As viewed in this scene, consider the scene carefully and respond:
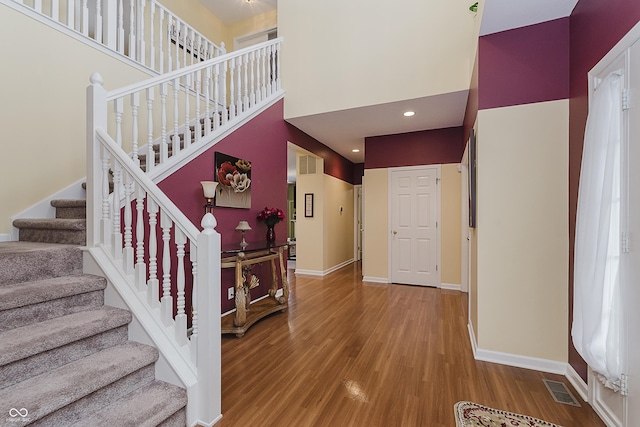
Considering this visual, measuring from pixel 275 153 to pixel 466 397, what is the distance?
3461 mm

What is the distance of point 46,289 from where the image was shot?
1582 mm

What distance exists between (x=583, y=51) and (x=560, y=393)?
2326 mm

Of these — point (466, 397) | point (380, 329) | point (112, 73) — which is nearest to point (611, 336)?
point (466, 397)

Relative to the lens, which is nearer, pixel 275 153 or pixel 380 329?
pixel 380 329

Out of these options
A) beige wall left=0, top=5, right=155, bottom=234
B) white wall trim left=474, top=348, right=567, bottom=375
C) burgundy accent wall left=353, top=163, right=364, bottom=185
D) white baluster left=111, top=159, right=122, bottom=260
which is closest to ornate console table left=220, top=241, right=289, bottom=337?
white baluster left=111, top=159, right=122, bottom=260

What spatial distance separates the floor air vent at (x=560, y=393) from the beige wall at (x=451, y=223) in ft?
8.72

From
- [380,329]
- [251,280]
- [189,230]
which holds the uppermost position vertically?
[189,230]

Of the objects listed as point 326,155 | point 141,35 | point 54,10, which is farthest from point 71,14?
point 326,155

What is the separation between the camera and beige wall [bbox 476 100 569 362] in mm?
2229

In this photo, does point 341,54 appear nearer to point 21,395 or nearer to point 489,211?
point 489,211

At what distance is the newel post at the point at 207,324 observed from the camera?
5.27ft

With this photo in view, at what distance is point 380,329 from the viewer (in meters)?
3.03

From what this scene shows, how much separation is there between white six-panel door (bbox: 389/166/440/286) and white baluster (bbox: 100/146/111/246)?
164 inches

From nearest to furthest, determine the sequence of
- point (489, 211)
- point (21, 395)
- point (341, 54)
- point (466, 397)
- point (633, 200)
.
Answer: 1. point (21, 395)
2. point (633, 200)
3. point (466, 397)
4. point (489, 211)
5. point (341, 54)
